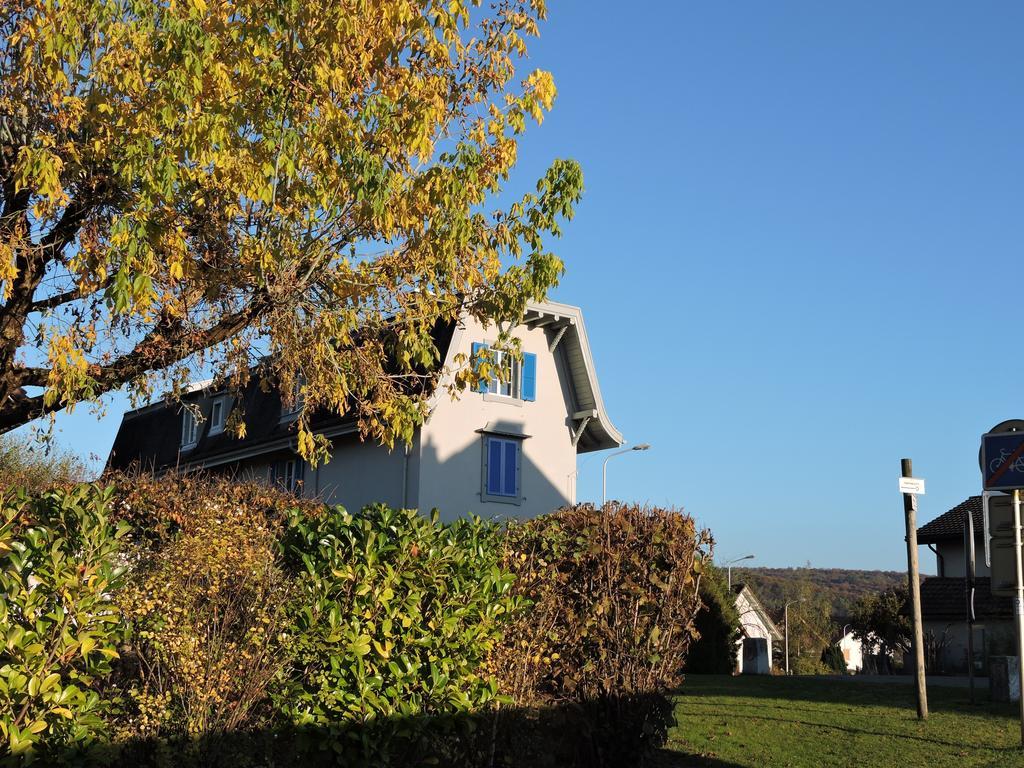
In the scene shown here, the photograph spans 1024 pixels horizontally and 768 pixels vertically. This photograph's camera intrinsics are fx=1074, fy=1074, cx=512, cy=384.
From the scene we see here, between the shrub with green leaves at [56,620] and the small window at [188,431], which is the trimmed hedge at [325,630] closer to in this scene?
the shrub with green leaves at [56,620]

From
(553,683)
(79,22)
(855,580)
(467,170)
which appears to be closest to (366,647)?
(553,683)

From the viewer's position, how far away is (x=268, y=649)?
8000mm

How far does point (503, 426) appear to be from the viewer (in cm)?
3319

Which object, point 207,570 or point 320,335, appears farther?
point 320,335

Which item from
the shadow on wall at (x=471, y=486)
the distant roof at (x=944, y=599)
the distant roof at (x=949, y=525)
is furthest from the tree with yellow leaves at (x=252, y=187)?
the distant roof at (x=949, y=525)

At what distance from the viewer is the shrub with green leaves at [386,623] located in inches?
328

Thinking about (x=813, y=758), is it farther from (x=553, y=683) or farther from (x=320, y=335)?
(x=320, y=335)

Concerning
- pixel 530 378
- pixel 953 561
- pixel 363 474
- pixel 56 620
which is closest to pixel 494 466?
pixel 530 378

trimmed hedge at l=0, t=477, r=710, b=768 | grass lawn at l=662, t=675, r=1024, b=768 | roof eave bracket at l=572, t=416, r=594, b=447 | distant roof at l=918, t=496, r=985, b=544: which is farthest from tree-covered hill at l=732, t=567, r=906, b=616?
trimmed hedge at l=0, t=477, r=710, b=768

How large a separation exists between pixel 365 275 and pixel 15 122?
4.29 meters

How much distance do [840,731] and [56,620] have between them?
10986 millimetres

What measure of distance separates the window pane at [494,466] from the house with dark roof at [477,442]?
31 millimetres

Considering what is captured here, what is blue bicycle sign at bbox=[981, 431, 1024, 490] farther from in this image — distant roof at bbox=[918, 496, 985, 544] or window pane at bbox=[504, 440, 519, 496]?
distant roof at bbox=[918, 496, 985, 544]

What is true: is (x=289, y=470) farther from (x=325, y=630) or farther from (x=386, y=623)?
(x=325, y=630)
